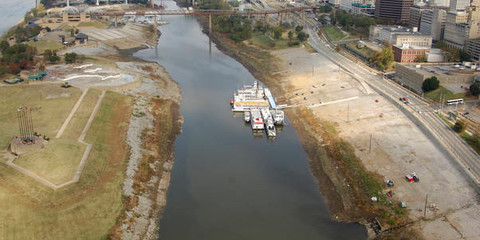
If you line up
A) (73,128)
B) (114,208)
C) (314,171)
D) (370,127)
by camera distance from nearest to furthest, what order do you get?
(114,208)
(314,171)
(73,128)
(370,127)

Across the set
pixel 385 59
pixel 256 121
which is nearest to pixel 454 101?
pixel 385 59

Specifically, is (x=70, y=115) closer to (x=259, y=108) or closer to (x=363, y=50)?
(x=259, y=108)

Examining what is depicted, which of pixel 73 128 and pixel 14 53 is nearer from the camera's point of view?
pixel 73 128

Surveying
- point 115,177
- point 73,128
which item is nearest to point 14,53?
point 73,128

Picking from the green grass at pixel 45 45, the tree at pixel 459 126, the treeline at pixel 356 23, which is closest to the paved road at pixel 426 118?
the tree at pixel 459 126

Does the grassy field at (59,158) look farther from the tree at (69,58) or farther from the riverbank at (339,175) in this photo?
the tree at (69,58)

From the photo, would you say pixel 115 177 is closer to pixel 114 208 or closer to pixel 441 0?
pixel 114 208

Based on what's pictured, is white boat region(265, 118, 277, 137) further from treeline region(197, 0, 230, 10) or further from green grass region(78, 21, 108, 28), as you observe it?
treeline region(197, 0, 230, 10)

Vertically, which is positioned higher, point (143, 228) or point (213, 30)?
point (213, 30)
